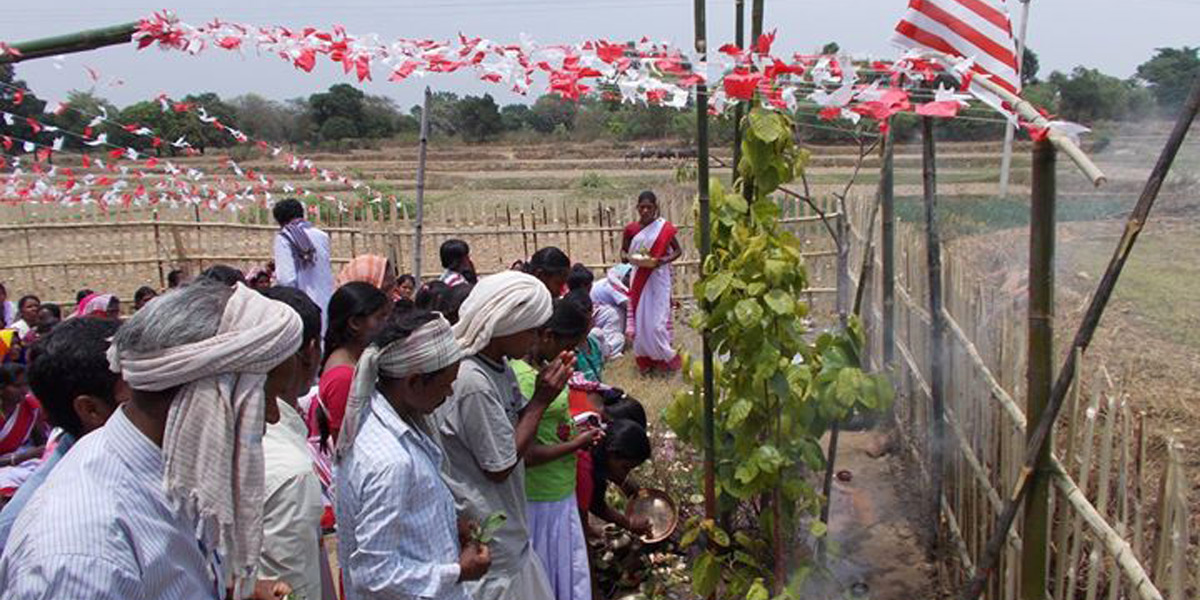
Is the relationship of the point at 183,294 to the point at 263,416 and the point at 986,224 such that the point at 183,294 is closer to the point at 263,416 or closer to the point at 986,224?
the point at 263,416

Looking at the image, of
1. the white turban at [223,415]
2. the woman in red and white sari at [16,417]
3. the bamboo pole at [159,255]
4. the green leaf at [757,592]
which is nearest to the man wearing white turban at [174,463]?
the white turban at [223,415]

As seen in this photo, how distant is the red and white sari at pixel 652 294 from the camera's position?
27.1 ft

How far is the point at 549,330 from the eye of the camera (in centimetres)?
374

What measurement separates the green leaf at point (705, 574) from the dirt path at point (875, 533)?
0.60m

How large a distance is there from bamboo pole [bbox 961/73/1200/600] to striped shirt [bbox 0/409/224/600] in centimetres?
219

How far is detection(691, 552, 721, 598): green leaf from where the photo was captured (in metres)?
3.99

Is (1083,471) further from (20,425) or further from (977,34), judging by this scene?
(20,425)

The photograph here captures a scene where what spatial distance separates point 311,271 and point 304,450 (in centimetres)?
483

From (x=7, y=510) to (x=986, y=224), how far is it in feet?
27.7

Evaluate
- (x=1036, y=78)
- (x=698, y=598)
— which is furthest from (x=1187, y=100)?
(x=1036, y=78)

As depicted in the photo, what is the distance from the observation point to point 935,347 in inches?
181

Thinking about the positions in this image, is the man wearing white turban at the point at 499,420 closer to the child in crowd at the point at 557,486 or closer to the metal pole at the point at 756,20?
the child in crowd at the point at 557,486

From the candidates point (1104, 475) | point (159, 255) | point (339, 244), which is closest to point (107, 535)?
point (1104, 475)

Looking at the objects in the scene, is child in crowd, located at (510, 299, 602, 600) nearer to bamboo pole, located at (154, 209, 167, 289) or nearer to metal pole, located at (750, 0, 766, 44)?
metal pole, located at (750, 0, 766, 44)
